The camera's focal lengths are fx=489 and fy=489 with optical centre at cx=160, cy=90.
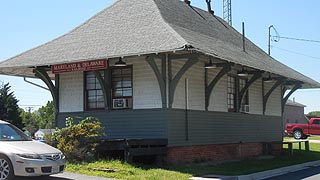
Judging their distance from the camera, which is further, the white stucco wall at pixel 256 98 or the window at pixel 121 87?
A: the white stucco wall at pixel 256 98

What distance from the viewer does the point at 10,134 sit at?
13.0 meters

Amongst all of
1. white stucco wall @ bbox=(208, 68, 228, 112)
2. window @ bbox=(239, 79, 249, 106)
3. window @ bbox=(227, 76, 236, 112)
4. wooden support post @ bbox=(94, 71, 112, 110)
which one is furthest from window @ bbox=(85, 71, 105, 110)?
window @ bbox=(239, 79, 249, 106)

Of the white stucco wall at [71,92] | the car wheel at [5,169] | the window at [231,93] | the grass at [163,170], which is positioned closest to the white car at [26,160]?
the car wheel at [5,169]

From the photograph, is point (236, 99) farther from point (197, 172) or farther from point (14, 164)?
point (14, 164)

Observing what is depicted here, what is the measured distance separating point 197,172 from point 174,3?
9.42 metres

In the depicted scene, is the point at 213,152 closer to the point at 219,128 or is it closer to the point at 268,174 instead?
the point at 219,128

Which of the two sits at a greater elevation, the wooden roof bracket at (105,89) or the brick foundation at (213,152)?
the wooden roof bracket at (105,89)

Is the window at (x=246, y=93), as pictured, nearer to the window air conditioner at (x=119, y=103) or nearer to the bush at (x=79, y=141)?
the window air conditioner at (x=119, y=103)

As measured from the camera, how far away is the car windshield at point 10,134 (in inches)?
503

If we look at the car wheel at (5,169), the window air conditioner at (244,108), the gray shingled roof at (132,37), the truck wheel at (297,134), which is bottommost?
the truck wheel at (297,134)

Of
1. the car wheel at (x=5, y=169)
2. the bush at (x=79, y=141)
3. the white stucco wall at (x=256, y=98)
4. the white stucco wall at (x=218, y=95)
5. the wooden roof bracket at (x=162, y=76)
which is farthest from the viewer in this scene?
the white stucco wall at (x=256, y=98)

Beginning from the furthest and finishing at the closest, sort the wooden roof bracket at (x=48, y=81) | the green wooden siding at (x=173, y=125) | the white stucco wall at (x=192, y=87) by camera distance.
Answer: the wooden roof bracket at (x=48, y=81)
the white stucco wall at (x=192, y=87)
the green wooden siding at (x=173, y=125)

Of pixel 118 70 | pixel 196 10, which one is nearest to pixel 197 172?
pixel 118 70

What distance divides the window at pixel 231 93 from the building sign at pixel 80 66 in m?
6.93
